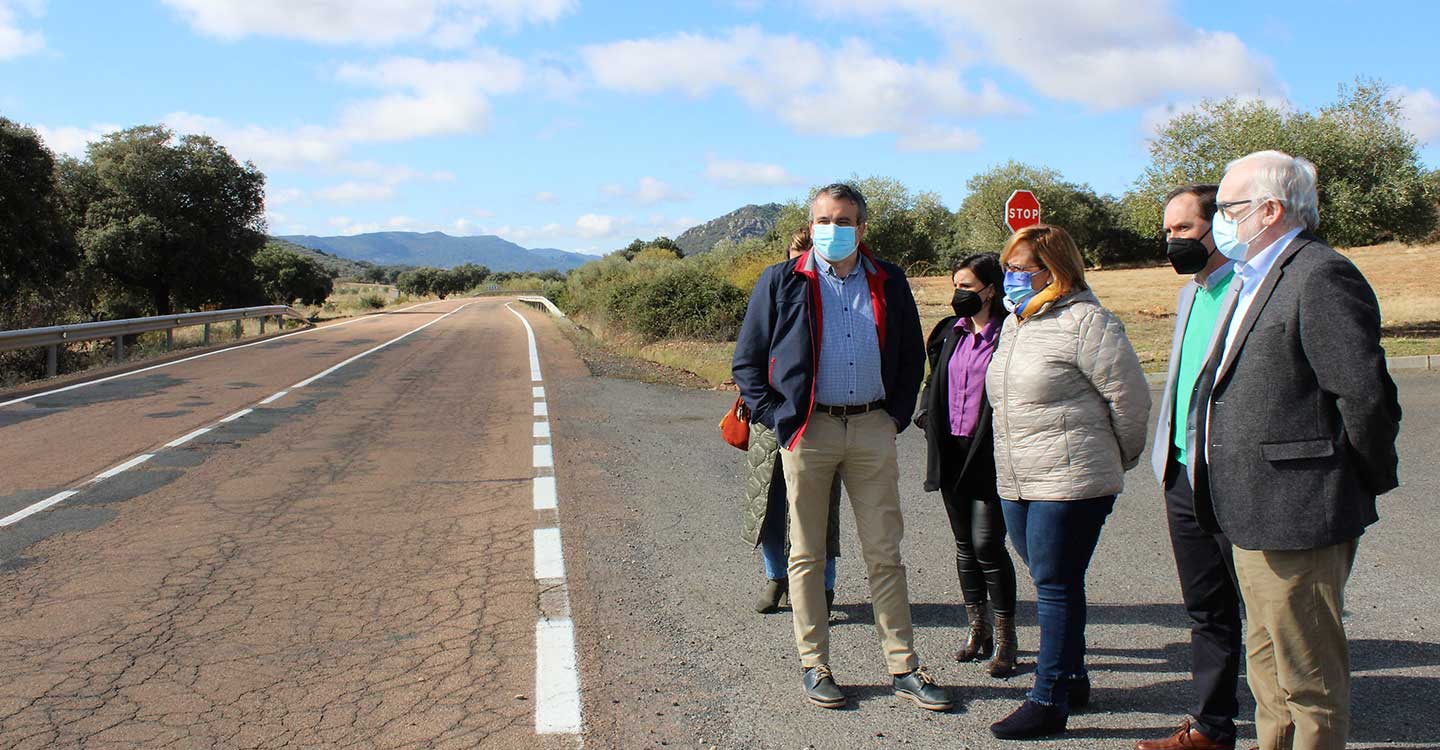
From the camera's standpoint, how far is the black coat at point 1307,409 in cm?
267

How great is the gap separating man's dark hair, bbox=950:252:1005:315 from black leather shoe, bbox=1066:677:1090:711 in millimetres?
1584

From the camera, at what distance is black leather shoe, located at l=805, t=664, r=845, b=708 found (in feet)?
12.4

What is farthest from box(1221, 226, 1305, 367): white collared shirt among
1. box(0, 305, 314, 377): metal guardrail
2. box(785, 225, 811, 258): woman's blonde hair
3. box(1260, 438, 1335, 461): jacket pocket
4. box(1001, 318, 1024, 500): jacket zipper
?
box(0, 305, 314, 377): metal guardrail

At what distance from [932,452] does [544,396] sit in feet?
31.8

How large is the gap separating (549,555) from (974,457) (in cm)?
268

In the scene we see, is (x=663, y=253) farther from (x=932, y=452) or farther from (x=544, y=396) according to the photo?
(x=932, y=452)

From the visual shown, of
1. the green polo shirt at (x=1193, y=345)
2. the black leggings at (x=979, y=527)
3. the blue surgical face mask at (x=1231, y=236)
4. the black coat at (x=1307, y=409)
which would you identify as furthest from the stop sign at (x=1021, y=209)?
the black coat at (x=1307, y=409)

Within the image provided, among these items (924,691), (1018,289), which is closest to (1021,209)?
(1018,289)

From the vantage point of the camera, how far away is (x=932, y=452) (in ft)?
14.8

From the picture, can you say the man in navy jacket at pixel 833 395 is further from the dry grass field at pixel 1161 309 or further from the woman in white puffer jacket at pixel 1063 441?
the dry grass field at pixel 1161 309

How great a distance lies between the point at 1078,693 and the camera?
12.5ft

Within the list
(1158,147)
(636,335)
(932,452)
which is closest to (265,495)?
(932,452)

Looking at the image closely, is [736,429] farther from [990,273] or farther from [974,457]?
[990,273]

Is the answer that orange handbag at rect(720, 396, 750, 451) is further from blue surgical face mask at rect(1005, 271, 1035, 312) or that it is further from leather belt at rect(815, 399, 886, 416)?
blue surgical face mask at rect(1005, 271, 1035, 312)
